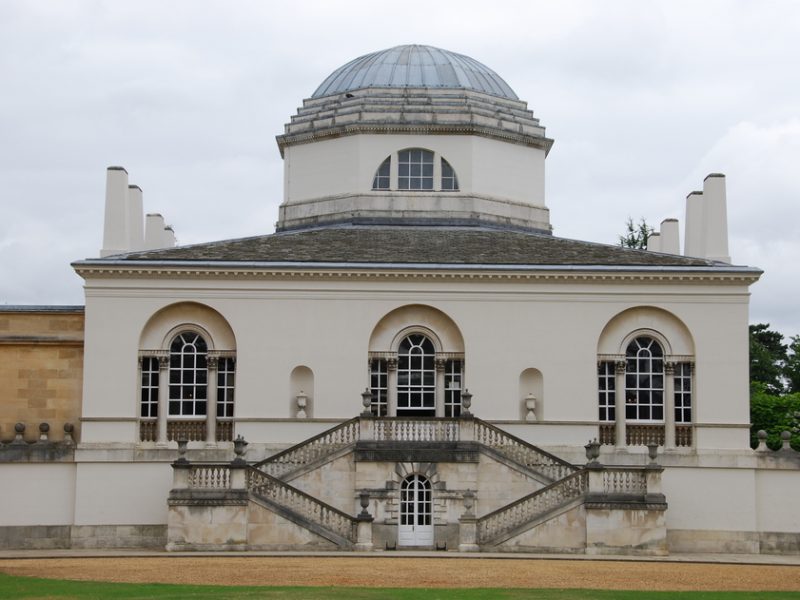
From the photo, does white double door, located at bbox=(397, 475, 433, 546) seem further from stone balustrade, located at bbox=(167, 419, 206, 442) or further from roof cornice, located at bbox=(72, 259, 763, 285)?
stone balustrade, located at bbox=(167, 419, 206, 442)

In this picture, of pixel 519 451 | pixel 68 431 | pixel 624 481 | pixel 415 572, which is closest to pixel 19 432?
pixel 68 431

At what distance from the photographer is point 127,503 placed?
45656mm

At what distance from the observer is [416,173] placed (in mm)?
53938

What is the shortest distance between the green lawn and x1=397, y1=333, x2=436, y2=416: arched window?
17.3 m

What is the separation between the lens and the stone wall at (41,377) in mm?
47688

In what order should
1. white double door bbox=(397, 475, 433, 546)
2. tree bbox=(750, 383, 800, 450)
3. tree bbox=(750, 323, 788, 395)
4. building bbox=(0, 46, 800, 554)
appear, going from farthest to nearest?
tree bbox=(750, 323, 788, 395), tree bbox=(750, 383, 800, 450), building bbox=(0, 46, 800, 554), white double door bbox=(397, 475, 433, 546)

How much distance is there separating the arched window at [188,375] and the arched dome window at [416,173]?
390 inches

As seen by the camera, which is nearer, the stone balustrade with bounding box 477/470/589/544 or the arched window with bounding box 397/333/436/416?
the stone balustrade with bounding box 477/470/589/544

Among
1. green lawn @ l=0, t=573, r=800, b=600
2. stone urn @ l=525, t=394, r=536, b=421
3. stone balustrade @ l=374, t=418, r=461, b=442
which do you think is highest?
stone urn @ l=525, t=394, r=536, b=421

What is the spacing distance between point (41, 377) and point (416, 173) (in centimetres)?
Answer: 1487

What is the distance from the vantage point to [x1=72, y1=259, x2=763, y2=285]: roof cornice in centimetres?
4672

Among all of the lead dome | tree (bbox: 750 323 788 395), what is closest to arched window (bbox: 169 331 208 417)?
the lead dome

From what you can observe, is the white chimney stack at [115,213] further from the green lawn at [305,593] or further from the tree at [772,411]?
the tree at [772,411]

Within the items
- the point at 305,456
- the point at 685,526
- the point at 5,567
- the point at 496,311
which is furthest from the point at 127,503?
the point at 685,526
